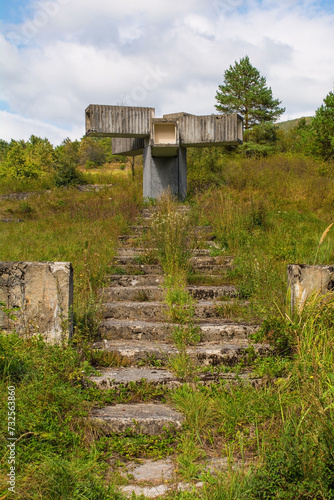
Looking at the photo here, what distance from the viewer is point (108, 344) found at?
4.35 m

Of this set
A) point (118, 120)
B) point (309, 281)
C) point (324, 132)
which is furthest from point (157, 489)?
point (324, 132)

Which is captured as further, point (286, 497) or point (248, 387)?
point (248, 387)

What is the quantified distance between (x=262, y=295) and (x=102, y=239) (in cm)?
333

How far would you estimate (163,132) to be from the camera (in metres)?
11.3

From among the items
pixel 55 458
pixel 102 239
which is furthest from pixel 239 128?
pixel 55 458

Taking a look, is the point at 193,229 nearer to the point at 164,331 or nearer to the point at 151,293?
the point at 151,293

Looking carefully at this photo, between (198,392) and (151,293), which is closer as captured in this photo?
(198,392)

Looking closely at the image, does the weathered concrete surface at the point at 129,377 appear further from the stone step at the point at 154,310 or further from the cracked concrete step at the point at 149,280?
the cracked concrete step at the point at 149,280

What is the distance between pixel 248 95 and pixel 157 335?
23842 millimetres

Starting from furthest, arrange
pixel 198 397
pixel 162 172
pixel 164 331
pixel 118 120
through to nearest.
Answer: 1. pixel 162 172
2. pixel 118 120
3. pixel 164 331
4. pixel 198 397

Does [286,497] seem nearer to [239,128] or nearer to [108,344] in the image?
[108,344]

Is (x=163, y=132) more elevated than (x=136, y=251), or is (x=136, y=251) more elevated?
(x=163, y=132)

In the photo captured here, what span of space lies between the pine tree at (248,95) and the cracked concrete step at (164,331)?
77.3ft

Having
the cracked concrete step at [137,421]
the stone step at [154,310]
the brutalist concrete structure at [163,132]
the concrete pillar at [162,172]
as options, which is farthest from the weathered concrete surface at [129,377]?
the concrete pillar at [162,172]
